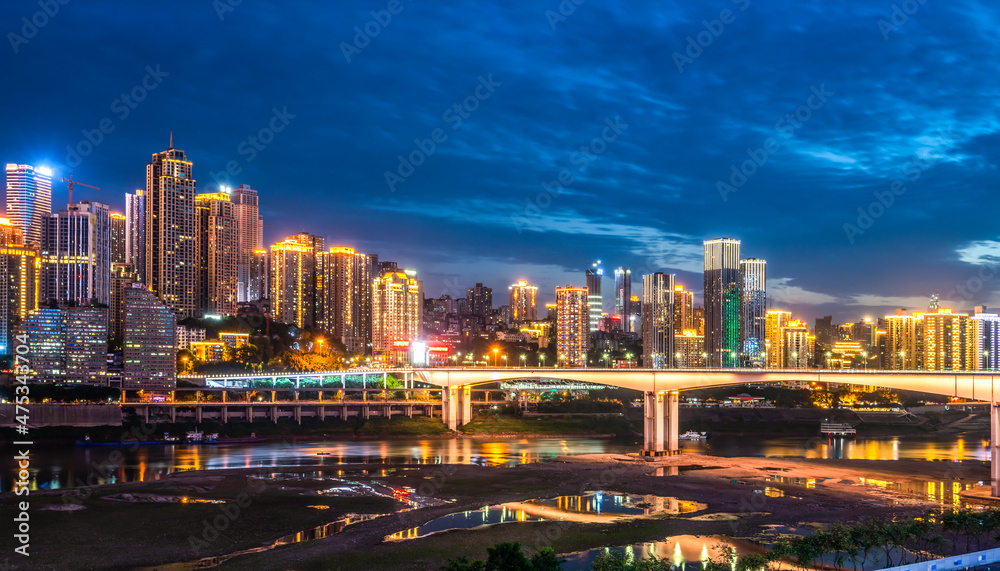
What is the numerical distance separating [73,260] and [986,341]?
19432 cm

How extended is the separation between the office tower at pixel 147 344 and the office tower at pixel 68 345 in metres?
5.69

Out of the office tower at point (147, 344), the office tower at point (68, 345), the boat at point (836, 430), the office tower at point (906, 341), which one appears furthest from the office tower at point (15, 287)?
the office tower at point (906, 341)

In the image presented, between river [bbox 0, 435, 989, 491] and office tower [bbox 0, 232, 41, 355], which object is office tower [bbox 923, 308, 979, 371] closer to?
river [bbox 0, 435, 989, 491]

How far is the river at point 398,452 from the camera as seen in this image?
65938mm

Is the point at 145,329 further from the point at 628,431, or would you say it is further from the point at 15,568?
the point at 15,568

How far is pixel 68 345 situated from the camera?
386 ft

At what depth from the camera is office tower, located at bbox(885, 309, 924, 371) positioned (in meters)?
176

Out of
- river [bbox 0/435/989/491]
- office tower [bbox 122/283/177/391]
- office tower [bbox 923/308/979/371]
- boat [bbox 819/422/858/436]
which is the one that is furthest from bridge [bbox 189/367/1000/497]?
office tower [bbox 923/308/979/371]

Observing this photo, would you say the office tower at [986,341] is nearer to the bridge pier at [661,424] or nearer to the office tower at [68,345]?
the bridge pier at [661,424]

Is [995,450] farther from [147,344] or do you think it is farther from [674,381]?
[147,344]

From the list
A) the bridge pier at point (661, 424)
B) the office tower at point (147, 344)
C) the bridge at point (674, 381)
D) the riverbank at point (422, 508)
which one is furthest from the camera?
the office tower at point (147, 344)

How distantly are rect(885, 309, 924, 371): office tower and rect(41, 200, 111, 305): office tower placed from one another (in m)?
170

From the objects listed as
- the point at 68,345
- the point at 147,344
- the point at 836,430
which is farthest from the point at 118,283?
the point at 836,430

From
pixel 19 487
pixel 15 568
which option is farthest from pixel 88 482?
pixel 15 568
